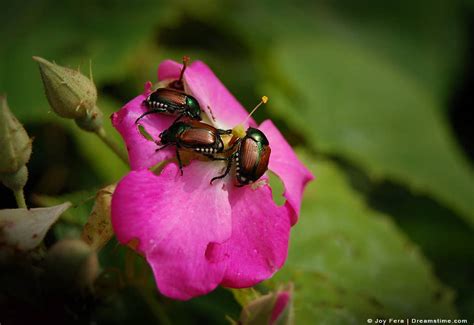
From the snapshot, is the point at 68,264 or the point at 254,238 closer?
the point at 68,264

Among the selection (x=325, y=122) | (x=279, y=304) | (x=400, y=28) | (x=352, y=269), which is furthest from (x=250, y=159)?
(x=400, y=28)

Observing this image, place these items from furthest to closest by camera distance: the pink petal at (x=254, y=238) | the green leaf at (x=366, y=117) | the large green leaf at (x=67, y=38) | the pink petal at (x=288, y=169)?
the green leaf at (x=366, y=117), the large green leaf at (x=67, y=38), the pink petal at (x=288, y=169), the pink petal at (x=254, y=238)

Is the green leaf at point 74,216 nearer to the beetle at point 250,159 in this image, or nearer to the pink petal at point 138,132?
the pink petal at point 138,132

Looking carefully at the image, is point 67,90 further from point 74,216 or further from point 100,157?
point 100,157

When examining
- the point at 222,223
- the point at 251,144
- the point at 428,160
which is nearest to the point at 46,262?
the point at 222,223

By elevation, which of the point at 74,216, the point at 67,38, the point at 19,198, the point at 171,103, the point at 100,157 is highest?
the point at 171,103

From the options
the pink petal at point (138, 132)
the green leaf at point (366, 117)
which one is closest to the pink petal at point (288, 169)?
the pink petal at point (138, 132)
